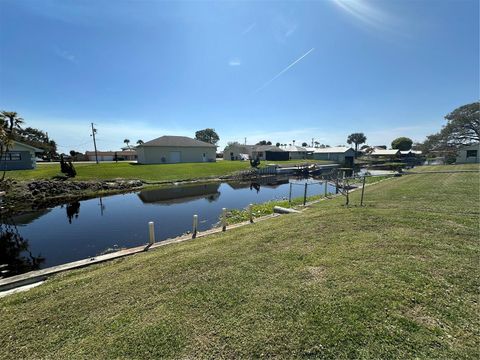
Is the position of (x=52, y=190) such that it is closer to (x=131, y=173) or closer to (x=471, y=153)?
(x=131, y=173)

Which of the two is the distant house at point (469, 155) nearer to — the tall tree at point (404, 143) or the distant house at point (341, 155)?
the distant house at point (341, 155)

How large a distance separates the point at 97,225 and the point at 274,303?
13.9m

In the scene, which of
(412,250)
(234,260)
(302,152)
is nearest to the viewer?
(412,250)

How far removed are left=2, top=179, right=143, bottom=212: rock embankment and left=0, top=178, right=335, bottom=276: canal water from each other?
2.78 m

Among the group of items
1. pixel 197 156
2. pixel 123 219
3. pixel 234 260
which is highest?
pixel 197 156

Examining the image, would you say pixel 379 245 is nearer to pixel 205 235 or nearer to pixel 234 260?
pixel 234 260

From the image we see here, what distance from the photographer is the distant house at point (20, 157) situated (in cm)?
3083

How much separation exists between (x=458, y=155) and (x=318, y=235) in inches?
2325

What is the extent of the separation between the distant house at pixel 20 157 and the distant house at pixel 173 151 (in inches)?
614

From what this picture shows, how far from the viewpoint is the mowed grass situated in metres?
3.19

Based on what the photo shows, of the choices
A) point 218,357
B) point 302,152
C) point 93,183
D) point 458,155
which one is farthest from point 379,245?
point 302,152

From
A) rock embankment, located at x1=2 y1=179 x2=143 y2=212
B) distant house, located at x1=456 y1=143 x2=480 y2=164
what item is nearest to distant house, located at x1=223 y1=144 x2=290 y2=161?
distant house, located at x1=456 y1=143 x2=480 y2=164

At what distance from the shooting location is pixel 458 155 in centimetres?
4788

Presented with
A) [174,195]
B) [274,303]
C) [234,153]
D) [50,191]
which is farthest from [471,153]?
[50,191]
